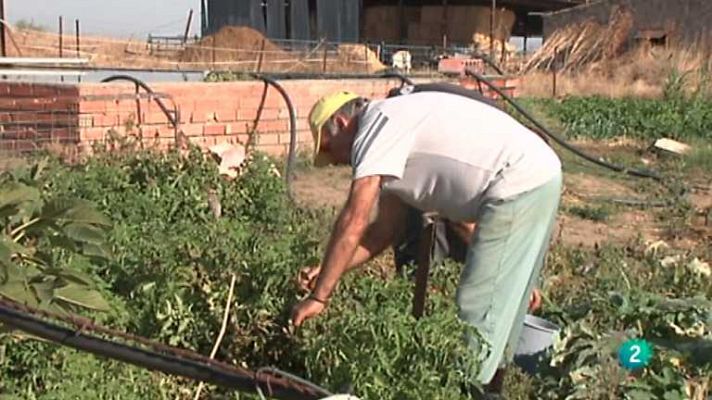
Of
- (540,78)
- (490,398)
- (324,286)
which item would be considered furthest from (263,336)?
(540,78)

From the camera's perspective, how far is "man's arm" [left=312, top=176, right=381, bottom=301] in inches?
118

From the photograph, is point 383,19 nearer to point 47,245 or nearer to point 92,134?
point 92,134

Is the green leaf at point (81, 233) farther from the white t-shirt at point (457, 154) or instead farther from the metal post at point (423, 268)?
the metal post at point (423, 268)

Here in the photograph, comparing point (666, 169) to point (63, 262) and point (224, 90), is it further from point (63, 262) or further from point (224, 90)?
point (63, 262)

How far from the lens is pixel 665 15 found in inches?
1017

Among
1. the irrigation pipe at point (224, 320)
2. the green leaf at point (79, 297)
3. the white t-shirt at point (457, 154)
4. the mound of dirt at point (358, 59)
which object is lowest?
the irrigation pipe at point (224, 320)

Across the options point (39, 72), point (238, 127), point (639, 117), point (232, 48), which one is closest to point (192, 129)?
point (238, 127)

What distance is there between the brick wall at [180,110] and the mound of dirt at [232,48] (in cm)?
1729

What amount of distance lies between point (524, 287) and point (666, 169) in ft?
26.5

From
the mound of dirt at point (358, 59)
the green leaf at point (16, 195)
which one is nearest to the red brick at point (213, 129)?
the green leaf at point (16, 195)

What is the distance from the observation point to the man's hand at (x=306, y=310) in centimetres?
311

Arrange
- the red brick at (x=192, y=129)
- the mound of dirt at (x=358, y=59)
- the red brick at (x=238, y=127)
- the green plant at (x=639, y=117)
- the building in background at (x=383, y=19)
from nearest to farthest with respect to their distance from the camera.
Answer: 1. the red brick at (x=192, y=129)
2. the red brick at (x=238, y=127)
3. the green plant at (x=639, y=117)
4. the mound of dirt at (x=358, y=59)
5. the building in background at (x=383, y=19)

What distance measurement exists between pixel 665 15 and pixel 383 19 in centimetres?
972

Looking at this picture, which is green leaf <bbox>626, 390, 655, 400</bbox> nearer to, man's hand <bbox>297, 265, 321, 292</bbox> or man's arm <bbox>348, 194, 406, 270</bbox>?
man's arm <bbox>348, 194, 406, 270</bbox>
